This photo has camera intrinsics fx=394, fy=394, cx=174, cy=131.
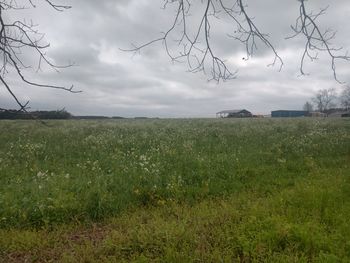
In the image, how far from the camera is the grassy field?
6.14 m

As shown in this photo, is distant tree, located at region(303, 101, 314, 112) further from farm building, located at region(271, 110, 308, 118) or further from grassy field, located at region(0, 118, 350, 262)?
grassy field, located at region(0, 118, 350, 262)

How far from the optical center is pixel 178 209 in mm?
8375

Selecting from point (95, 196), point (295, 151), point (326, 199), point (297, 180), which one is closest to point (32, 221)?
point (95, 196)

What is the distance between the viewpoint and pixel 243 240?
20.5ft

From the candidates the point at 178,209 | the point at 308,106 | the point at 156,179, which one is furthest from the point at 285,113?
the point at 178,209

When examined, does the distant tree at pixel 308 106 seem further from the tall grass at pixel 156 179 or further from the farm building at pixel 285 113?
the tall grass at pixel 156 179

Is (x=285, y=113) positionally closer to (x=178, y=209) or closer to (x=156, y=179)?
(x=156, y=179)

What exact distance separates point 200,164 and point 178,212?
422 cm

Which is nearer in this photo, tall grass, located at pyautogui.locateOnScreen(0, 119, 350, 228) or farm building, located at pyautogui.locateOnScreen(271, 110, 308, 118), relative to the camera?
tall grass, located at pyautogui.locateOnScreen(0, 119, 350, 228)

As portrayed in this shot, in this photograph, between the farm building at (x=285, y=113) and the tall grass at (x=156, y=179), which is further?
the farm building at (x=285, y=113)

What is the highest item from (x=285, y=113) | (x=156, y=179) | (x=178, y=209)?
(x=285, y=113)

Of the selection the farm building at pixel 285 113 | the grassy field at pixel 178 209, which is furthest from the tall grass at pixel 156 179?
the farm building at pixel 285 113

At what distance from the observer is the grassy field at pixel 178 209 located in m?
6.14

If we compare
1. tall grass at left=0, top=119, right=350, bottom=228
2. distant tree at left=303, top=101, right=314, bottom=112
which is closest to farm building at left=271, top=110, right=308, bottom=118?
distant tree at left=303, top=101, right=314, bottom=112
